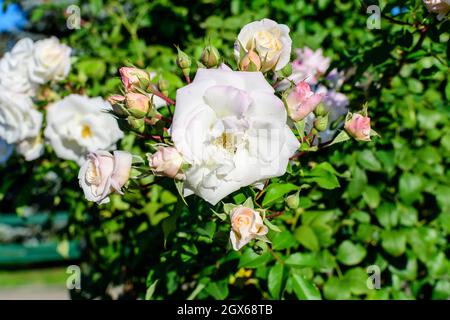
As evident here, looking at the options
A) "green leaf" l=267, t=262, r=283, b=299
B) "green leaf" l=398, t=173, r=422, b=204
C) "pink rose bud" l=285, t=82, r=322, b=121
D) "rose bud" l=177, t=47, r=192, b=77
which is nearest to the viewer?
"pink rose bud" l=285, t=82, r=322, b=121

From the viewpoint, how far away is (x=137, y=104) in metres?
1.04

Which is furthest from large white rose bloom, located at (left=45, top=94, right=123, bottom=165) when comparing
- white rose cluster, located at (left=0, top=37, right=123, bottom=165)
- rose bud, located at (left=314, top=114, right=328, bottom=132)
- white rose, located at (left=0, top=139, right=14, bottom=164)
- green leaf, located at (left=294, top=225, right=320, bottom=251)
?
rose bud, located at (left=314, top=114, right=328, bottom=132)

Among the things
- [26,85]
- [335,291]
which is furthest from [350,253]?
[26,85]

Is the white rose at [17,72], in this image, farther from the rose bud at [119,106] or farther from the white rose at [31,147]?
the rose bud at [119,106]

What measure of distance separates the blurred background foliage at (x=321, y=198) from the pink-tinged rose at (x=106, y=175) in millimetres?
193

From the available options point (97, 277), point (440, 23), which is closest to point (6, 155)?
point (97, 277)

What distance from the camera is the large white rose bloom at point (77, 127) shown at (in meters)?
1.64

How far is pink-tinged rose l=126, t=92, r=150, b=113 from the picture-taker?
1.03 m

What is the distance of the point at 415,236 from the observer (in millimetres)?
1798

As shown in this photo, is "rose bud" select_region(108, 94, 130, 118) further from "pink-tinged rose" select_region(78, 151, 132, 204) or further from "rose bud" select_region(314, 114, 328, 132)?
"rose bud" select_region(314, 114, 328, 132)

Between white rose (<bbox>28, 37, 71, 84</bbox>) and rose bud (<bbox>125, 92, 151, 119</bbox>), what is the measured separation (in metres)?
0.81

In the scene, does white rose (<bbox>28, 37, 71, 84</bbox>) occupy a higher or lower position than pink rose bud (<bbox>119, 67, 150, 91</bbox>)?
higher
